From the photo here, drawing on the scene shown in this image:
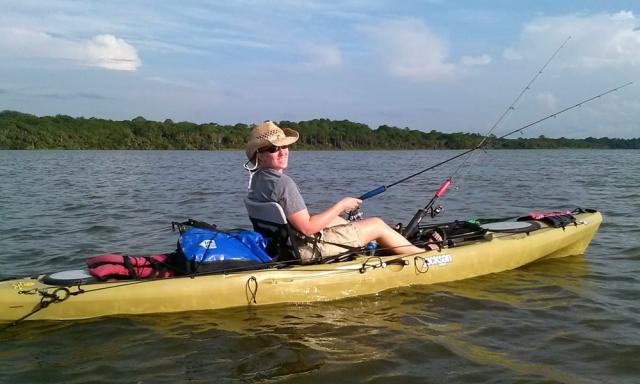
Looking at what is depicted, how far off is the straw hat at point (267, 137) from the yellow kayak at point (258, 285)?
4.19 feet

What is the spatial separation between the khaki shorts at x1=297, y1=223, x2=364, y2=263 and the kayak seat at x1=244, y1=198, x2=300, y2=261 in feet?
0.42

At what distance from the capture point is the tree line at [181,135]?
78.7 metres

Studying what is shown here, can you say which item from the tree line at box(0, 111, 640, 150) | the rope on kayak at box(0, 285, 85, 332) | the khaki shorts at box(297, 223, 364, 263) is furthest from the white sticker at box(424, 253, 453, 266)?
the tree line at box(0, 111, 640, 150)

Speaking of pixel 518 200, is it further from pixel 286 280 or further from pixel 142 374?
pixel 142 374

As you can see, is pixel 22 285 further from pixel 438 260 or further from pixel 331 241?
pixel 438 260

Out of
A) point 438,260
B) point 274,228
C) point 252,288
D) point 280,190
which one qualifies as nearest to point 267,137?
point 280,190

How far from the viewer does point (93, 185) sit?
2025 centimetres

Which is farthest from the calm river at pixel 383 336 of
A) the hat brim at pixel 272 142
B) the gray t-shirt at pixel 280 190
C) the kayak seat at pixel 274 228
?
the hat brim at pixel 272 142

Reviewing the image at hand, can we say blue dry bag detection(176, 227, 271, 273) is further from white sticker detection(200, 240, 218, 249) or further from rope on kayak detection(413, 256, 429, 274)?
rope on kayak detection(413, 256, 429, 274)

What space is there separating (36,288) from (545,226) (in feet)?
21.0

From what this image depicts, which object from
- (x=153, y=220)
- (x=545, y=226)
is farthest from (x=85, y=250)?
(x=545, y=226)

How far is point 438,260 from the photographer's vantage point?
6.34 m

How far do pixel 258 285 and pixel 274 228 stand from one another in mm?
603

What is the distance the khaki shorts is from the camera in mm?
5789
